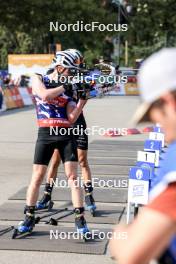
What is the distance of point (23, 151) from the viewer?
11.9 m

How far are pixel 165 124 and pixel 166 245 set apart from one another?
1.16ft

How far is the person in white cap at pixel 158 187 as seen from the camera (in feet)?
5.23

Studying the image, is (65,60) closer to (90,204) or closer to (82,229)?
(82,229)

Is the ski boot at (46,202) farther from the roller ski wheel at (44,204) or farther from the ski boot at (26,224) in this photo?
the ski boot at (26,224)

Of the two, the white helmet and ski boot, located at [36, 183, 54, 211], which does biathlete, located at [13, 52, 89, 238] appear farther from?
ski boot, located at [36, 183, 54, 211]

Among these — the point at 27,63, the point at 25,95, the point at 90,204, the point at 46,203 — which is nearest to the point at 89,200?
the point at 90,204

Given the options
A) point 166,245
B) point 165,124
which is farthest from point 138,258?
point 165,124

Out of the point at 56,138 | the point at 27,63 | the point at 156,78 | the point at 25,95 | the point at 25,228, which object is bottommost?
the point at 25,228

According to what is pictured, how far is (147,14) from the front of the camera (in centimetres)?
5075

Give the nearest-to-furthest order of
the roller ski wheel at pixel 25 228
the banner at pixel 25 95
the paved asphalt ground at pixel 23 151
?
the paved asphalt ground at pixel 23 151 < the roller ski wheel at pixel 25 228 < the banner at pixel 25 95

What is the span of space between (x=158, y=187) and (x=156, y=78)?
0.35m

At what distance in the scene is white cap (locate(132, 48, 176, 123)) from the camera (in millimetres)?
1664

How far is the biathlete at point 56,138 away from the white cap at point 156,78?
152 inches

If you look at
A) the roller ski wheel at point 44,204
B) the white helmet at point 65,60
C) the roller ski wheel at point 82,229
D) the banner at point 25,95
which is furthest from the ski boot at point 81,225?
the banner at point 25,95
